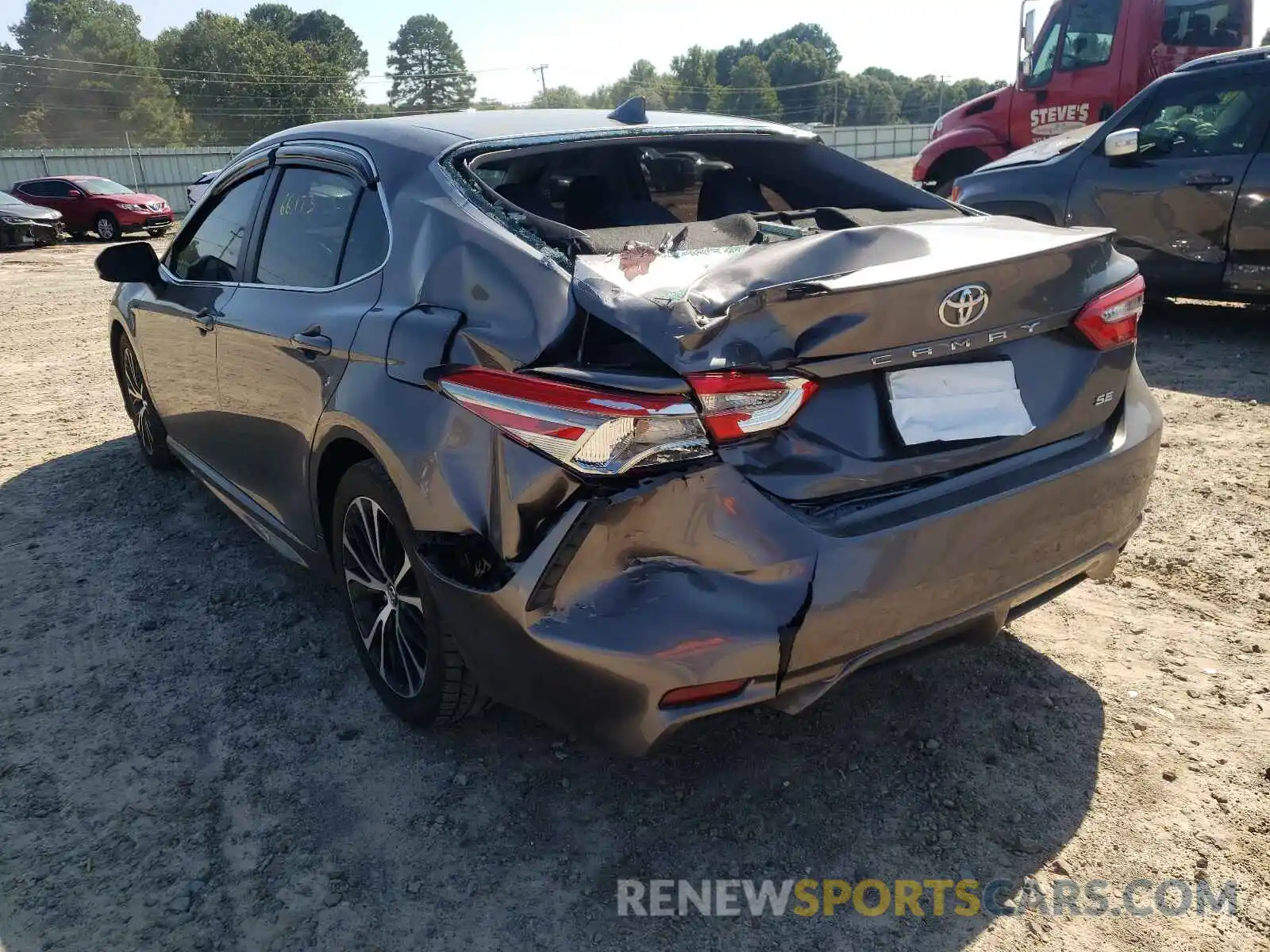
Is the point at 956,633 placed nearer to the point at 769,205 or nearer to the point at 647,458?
the point at 647,458

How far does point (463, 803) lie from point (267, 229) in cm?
211

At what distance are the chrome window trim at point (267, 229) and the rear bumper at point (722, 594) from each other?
1052 mm

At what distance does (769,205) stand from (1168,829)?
2.43 metres

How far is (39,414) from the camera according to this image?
6.43 m

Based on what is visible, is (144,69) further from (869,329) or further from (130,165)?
(869,329)

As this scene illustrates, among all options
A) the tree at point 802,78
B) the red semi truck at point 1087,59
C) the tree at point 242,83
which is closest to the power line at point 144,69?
the tree at point 242,83

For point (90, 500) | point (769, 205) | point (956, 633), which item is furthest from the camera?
point (90, 500)

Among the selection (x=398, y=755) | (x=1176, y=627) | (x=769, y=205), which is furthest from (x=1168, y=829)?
(x=769, y=205)

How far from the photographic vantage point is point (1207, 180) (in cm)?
625

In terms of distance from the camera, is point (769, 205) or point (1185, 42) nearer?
point (769, 205)

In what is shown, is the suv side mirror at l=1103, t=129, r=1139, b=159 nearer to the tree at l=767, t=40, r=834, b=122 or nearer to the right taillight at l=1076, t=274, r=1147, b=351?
the right taillight at l=1076, t=274, r=1147, b=351

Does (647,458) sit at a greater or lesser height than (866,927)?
greater

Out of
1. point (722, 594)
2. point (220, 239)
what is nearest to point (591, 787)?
point (722, 594)

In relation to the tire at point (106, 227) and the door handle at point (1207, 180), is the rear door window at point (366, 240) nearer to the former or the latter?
the door handle at point (1207, 180)
